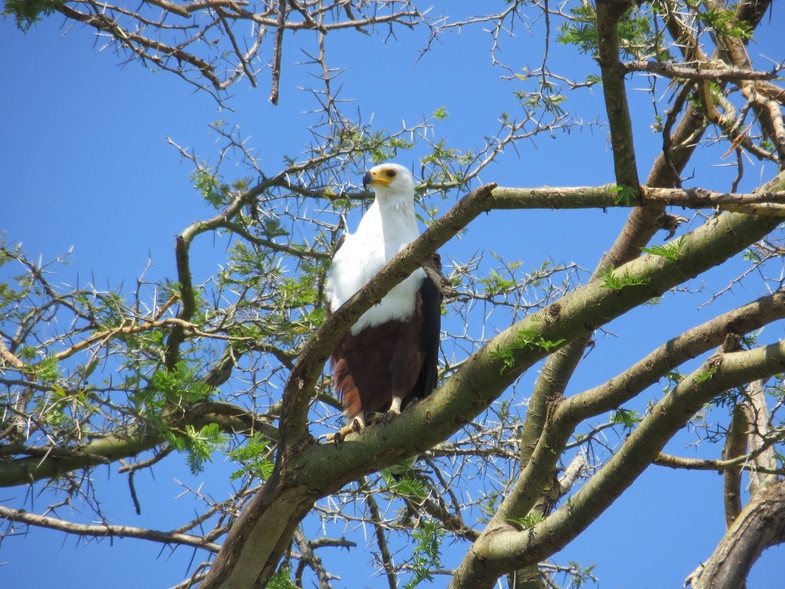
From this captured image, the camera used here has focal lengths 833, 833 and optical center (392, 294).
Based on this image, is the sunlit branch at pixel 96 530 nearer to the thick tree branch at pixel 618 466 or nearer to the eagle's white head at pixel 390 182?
the thick tree branch at pixel 618 466

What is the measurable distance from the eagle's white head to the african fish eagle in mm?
120

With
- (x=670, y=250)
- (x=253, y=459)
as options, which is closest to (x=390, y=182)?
(x=253, y=459)

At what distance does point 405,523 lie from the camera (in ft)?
16.1

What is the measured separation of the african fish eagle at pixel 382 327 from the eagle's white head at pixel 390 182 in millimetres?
120

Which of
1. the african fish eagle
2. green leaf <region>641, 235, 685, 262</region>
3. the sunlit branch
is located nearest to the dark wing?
the african fish eagle

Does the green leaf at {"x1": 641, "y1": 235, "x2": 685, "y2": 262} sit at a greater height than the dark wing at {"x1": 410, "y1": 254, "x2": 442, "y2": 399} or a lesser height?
lesser

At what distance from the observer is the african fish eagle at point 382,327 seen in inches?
182

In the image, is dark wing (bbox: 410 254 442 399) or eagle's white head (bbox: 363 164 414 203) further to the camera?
eagle's white head (bbox: 363 164 414 203)

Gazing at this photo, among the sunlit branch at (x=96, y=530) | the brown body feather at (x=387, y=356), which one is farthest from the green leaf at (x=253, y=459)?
the sunlit branch at (x=96, y=530)

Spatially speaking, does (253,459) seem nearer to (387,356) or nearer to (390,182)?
(387,356)

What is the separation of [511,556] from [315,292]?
2429 mm

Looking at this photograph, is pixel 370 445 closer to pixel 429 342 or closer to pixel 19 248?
pixel 429 342

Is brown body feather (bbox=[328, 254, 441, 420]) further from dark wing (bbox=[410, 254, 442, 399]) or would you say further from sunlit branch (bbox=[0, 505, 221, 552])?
sunlit branch (bbox=[0, 505, 221, 552])

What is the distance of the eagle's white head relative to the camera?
4.99m
